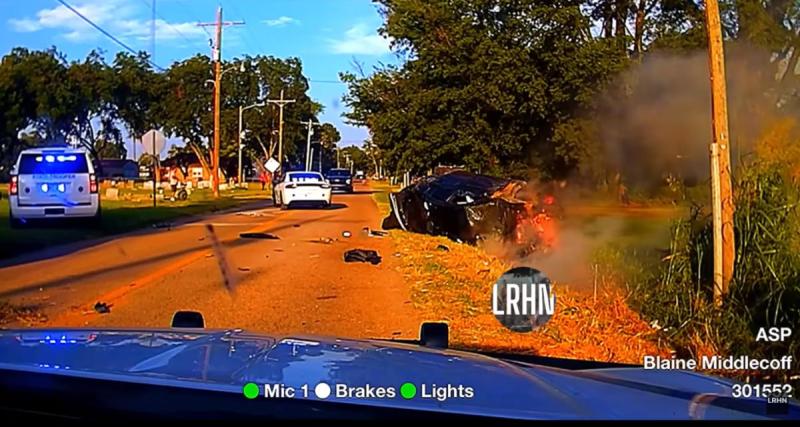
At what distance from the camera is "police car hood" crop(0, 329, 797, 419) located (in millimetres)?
2773

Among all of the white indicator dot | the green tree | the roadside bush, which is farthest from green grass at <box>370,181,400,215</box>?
the white indicator dot

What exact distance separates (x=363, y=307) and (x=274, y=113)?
244 ft

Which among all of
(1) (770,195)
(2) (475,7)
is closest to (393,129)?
(2) (475,7)

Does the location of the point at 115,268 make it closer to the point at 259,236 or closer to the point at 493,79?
the point at 259,236

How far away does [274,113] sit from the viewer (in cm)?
8388

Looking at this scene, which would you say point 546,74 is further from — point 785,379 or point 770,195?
point 785,379

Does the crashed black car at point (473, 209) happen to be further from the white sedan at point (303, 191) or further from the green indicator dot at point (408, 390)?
the white sedan at point (303, 191)

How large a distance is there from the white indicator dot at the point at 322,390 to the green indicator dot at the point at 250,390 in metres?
0.17

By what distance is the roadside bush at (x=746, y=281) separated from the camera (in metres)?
7.41

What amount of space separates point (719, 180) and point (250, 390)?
614 centimetres

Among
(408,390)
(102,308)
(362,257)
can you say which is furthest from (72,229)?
(408,390)

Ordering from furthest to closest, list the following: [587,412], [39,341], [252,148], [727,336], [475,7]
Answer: [252,148] → [475,7] → [727,336] → [39,341] → [587,412]

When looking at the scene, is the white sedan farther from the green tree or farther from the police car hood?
the police car hood

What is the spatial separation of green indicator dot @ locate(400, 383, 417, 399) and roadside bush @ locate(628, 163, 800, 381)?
4.81m
